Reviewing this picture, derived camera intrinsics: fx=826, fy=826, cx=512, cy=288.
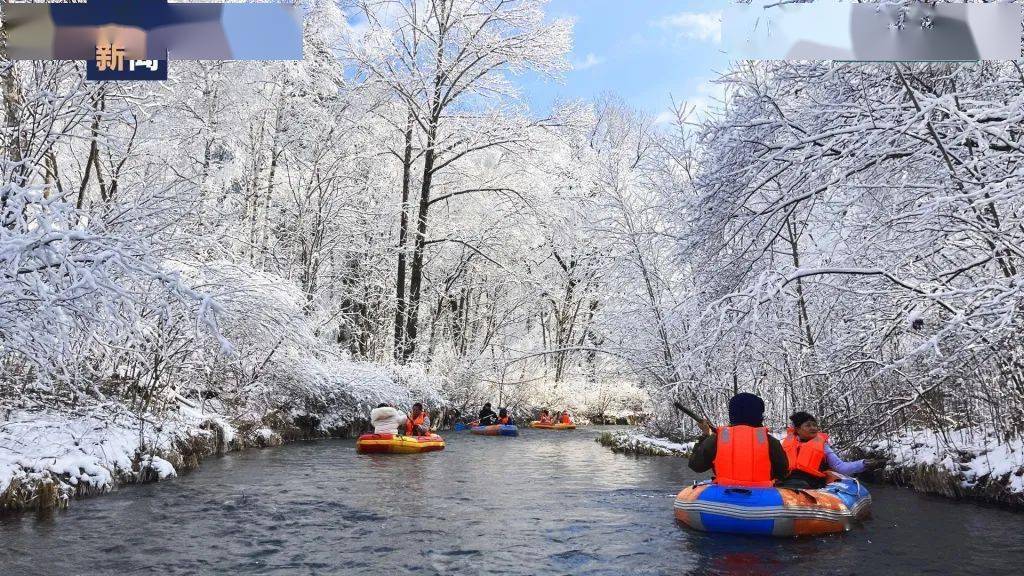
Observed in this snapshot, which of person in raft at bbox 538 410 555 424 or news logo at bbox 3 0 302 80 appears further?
person in raft at bbox 538 410 555 424

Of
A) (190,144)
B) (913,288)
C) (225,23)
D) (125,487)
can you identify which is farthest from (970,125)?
(190,144)

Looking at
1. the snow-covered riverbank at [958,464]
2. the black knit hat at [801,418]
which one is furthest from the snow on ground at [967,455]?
the black knit hat at [801,418]

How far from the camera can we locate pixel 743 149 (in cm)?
957

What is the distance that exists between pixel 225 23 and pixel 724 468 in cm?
1243

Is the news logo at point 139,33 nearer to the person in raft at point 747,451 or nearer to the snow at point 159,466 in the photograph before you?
the snow at point 159,466

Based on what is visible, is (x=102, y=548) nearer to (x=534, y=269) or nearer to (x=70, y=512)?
(x=70, y=512)

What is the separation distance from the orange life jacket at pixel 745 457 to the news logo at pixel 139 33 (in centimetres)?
887

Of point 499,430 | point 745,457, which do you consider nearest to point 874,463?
point 745,457

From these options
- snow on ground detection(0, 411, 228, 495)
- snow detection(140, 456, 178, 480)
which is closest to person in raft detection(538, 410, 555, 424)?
snow on ground detection(0, 411, 228, 495)

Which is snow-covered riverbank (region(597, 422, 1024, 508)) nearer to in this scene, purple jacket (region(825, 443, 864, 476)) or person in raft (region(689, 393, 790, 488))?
purple jacket (region(825, 443, 864, 476))

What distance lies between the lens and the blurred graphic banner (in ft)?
24.8

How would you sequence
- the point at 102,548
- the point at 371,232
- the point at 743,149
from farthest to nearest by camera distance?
1. the point at 371,232
2. the point at 743,149
3. the point at 102,548

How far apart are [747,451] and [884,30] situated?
421 cm

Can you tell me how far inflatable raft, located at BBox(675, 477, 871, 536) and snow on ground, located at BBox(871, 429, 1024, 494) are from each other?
2.20 m
